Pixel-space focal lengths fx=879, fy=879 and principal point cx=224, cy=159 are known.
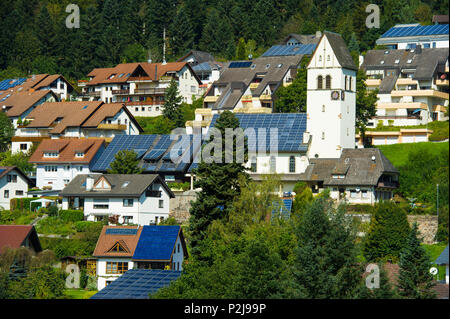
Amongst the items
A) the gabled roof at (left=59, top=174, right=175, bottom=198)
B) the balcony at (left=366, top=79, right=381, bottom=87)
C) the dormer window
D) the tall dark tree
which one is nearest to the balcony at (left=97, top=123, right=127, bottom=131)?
the dormer window

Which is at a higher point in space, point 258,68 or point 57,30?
point 57,30

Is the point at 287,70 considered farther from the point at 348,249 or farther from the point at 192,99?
the point at 348,249

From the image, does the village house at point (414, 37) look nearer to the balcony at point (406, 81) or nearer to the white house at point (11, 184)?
the balcony at point (406, 81)

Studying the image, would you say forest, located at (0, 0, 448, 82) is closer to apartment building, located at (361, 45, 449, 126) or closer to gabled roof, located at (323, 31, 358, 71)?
apartment building, located at (361, 45, 449, 126)

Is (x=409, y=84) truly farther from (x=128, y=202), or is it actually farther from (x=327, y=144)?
(x=128, y=202)

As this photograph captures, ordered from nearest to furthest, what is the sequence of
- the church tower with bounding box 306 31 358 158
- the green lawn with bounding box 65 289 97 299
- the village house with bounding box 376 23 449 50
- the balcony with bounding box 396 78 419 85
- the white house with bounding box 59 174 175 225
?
the green lawn with bounding box 65 289 97 299 < the white house with bounding box 59 174 175 225 < the church tower with bounding box 306 31 358 158 < the balcony with bounding box 396 78 419 85 < the village house with bounding box 376 23 449 50

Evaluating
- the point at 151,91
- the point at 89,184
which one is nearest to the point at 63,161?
the point at 89,184
